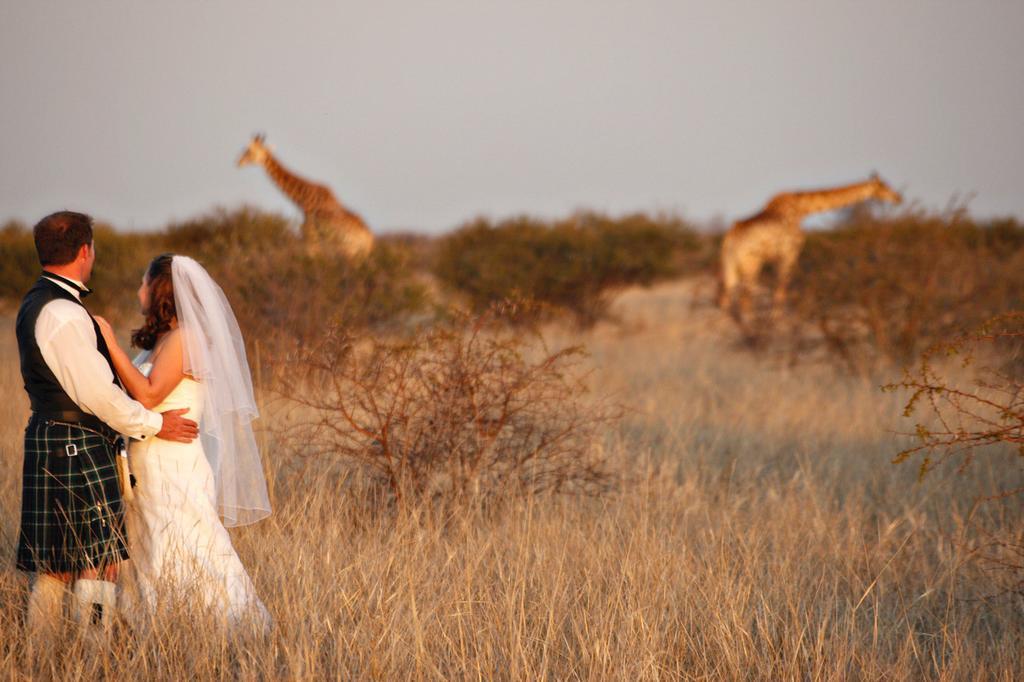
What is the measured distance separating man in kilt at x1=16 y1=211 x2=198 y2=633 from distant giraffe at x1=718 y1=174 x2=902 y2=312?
32.6 feet

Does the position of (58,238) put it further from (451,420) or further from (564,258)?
(564,258)

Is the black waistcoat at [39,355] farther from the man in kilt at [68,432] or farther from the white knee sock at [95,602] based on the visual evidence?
the white knee sock at [95,602]

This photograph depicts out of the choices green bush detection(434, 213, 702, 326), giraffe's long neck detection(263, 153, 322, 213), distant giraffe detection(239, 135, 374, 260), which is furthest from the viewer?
green bush detection(434, 213, 702, 326)

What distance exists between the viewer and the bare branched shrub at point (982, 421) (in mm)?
3254

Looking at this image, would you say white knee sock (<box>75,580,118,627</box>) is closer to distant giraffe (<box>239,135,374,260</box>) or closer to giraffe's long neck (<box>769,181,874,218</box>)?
distant giraffe (<box>239,135,374,260</box>)

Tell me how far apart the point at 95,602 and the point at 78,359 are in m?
0.93

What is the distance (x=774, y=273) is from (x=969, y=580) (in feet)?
26.6

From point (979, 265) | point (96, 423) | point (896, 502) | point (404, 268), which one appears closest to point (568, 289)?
point (404, 268)

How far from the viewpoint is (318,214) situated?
12039mm

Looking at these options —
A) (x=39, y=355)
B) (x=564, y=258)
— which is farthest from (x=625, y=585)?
(x=564, y=258)

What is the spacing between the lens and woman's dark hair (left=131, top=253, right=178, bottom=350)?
129 inches

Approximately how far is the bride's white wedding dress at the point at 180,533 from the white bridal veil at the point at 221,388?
0.07 m

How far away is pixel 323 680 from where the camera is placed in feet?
8.78

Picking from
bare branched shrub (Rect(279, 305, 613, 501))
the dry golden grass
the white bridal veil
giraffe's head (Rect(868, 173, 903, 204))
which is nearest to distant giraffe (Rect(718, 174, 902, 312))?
giraffe's head (Rect(868, 173, 903, 204))
